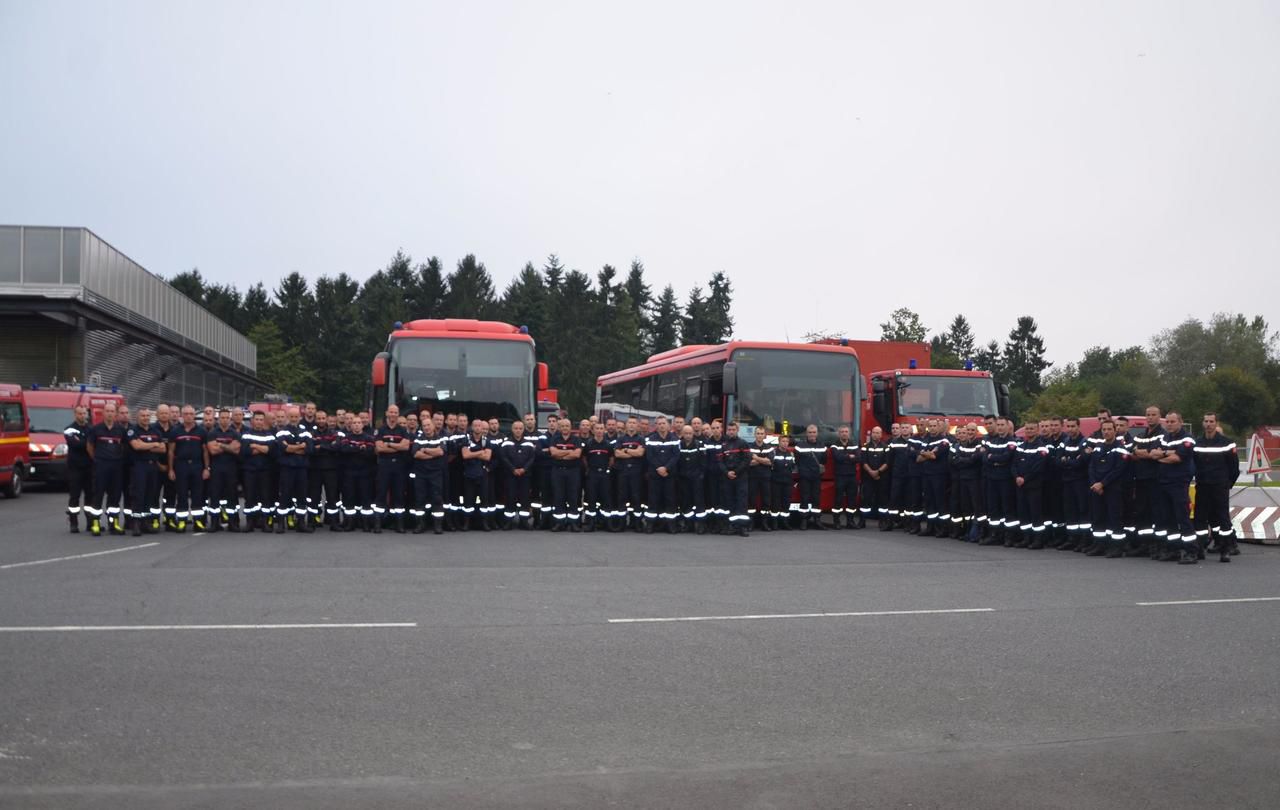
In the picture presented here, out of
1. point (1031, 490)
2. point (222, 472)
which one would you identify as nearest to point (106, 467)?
point (222, 472)

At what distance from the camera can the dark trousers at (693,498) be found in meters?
19.8

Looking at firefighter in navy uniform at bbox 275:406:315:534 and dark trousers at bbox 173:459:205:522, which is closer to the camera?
dark trousers at bbox 173:459:205:522

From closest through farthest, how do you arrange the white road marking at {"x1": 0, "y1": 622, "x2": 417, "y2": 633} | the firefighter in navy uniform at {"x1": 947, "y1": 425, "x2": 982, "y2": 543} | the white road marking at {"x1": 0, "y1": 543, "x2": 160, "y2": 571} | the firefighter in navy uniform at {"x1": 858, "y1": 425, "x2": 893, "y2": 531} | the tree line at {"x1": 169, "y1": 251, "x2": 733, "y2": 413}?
the white road marking at {"x1": 0, "y1": 622, "x2": 417, "y2": 633}, the white road marking at {"x1": 0, "y1": 543, "x2": 160, "y2": 571}, the firefighter in navy uniform at {"x1": 947, "y1": 425, "x2": 982, "y2": 543}, the firefighter in navy uniform at {"x1": 858, "y1": 425, "x2": 893, "y2": 531}, the tree line at {"x1": 169, "y1": 251, "x2": 733, "y2": 413}

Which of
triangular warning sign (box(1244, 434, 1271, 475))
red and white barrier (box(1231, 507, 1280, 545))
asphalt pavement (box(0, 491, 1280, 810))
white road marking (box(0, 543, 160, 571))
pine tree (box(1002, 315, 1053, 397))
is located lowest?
asphalt pavement (box(0, 491, 1280, 810))

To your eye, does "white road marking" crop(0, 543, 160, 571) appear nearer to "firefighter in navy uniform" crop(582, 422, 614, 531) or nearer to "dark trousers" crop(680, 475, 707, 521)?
"firefighter in navy uniform" crop(582, 422, 614, 531)

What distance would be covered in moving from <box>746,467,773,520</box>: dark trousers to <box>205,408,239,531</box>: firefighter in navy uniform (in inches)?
334

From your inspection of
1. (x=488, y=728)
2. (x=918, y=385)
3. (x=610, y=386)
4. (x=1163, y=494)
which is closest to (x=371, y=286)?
(x=610, y=386)

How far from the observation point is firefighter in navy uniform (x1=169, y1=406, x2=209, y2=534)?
1778 cm

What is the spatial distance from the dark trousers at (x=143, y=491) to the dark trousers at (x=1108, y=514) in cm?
1389

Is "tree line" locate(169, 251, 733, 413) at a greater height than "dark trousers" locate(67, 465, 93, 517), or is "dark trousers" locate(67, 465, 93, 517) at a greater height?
"tree line" locate(169, 251, 733, 413)

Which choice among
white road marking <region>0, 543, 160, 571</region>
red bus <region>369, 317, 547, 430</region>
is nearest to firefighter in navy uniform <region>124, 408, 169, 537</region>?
white road marking <region>0, 543, 160, 571</region>

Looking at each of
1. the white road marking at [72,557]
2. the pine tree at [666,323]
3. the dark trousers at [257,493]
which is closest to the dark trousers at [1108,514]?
the dark trousers at [257,493]

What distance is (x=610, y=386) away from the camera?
1259 inches

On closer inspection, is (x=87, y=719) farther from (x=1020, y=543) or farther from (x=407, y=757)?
(x=1020, y=543)
